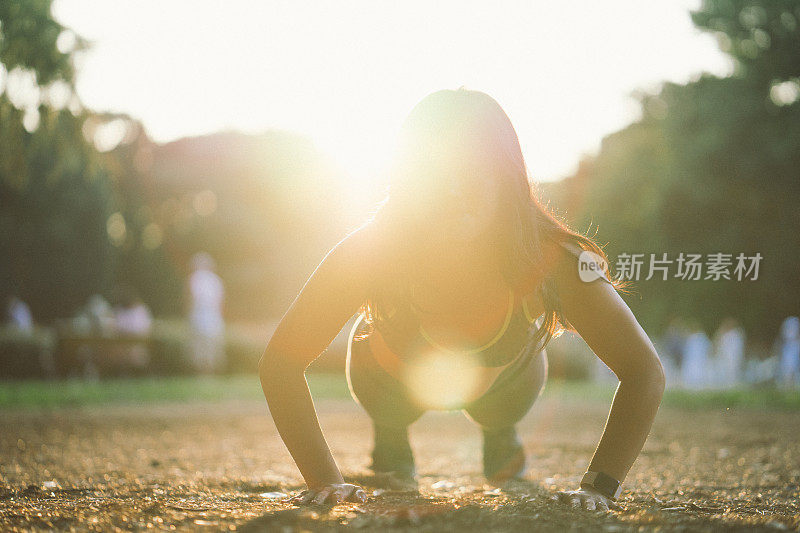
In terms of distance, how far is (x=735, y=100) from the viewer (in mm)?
20375

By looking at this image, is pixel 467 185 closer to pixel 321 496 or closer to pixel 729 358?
pixel 321 496

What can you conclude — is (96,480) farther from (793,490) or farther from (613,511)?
(793,490)

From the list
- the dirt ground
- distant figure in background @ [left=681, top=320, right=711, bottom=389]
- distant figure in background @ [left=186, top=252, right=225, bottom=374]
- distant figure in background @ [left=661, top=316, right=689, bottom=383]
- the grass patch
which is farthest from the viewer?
distant figure in background @ [left=661, top=316, right=689, bottom=383]

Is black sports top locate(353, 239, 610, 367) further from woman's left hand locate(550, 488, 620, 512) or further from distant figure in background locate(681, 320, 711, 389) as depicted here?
distant figure in background locate(681, 320, 711, 389)

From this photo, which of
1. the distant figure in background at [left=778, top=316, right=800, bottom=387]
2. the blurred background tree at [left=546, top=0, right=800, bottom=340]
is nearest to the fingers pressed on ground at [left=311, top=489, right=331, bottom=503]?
the distant figure in background at [left=778, top=316, right=800, bottom=387]

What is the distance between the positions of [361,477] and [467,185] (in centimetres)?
145

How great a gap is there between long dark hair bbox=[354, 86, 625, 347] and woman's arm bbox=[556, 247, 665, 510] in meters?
0.12

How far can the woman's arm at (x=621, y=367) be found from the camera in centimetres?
199

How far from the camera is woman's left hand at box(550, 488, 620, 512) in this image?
195cm

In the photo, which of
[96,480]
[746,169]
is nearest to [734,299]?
[746,169]

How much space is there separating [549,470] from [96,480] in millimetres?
1996

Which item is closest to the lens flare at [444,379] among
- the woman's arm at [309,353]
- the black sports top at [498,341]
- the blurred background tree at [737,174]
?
the black sports top at [498,341]

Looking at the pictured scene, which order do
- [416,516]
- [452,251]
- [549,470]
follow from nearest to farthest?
1. [416,516]
2. [452,251]
3. [549,470]

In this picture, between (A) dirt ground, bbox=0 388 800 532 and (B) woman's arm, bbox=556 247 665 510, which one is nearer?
(A) dirt ground, bbox=0 388 800 532
